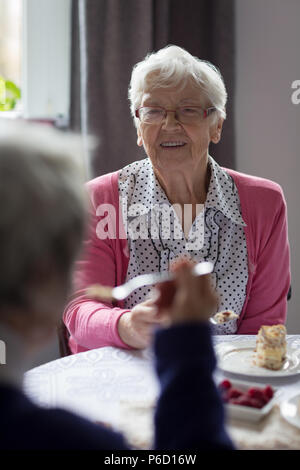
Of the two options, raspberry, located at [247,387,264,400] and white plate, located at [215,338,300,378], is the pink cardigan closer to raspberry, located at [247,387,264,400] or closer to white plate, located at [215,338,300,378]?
white plate, located at [215,338,300,378]

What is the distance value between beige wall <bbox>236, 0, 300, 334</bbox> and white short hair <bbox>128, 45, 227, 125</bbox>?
103 cm

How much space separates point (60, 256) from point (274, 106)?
2380 millimetres

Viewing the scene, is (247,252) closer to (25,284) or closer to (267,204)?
(267,204)

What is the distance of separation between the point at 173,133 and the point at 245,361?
78cm

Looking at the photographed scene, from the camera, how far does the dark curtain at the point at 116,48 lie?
2.50 metres

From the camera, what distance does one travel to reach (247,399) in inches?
43.4

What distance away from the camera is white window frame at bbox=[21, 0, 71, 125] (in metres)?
2.61

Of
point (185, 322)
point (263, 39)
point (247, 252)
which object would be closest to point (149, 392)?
point (185, 322)

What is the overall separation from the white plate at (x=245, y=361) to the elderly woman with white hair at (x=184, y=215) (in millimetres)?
271

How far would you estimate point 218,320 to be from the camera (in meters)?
1.52

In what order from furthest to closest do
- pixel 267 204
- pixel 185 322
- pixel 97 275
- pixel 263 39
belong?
pixel 263 39
pixel 267 204
pixel 97 275
pixel 185 322

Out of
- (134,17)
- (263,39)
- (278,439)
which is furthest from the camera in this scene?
(263,39)

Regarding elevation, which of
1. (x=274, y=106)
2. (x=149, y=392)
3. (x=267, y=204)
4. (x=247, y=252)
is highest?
(x=274, y=106)

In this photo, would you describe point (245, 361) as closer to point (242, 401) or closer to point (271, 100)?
point (242, 401)
